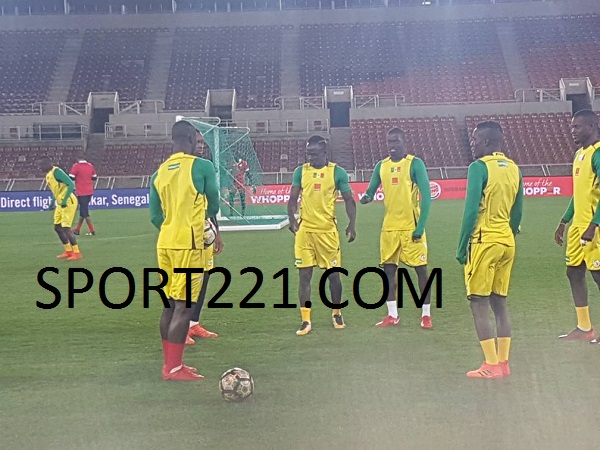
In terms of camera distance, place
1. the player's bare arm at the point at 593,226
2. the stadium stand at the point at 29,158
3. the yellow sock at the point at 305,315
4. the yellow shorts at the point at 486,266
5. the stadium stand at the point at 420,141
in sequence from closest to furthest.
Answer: the yellow shorts at the point at 486,266 → the player's bare arm at the point at 593,226 → the yellow sock at the point at 305,315 → the stadium stand at the point at 29,158 → the stadium stand at the point at 420,141

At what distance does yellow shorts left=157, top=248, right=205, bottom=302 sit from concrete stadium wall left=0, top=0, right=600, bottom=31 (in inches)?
1778

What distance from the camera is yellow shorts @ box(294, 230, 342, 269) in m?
9.08

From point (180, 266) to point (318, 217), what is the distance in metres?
2.52

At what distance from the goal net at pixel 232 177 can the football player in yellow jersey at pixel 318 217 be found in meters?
13.0

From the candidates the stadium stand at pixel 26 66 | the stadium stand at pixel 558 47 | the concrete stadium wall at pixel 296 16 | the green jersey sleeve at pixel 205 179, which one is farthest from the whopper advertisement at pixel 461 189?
the green jersey sleeve at pixel 205 179

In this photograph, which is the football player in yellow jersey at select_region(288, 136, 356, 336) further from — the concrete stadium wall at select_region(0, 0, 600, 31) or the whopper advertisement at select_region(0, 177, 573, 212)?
the concrete stadium wall at select_region(0, 0, 600, 31)

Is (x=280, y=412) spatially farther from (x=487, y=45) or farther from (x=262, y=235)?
(x=487, y=45)

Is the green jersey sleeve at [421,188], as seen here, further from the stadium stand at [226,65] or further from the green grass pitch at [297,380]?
the stadium stand at [226,65]

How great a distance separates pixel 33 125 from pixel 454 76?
914 inches

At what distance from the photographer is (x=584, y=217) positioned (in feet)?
26.7

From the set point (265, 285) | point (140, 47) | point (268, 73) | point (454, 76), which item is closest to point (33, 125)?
point (140, 47)

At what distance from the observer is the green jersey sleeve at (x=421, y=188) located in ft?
29.7

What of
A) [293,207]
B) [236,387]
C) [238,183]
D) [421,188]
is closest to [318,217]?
[293,207]

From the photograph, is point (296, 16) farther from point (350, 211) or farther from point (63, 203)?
point (350, 211)
